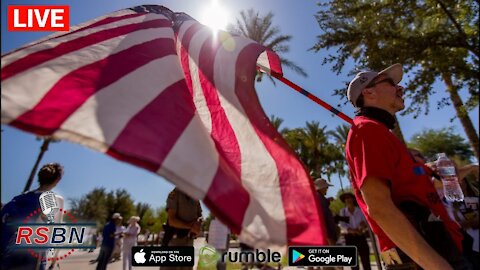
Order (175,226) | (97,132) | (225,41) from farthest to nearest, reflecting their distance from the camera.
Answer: (175,226), (225,41), (97,132)

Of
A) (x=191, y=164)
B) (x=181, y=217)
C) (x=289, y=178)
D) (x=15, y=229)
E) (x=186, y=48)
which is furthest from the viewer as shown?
(x=181, y=217)

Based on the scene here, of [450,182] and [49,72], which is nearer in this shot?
[49,72]

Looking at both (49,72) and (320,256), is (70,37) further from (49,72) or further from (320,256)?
(320,256)

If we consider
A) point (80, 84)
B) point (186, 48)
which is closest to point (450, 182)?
point (186, 48)

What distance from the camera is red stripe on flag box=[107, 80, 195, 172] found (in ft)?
4.34

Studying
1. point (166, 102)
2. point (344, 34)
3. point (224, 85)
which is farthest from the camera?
point (344, 34)

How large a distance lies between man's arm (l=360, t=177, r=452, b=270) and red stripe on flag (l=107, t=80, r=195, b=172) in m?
1.06

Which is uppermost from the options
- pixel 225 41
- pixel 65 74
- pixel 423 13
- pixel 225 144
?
pixel 423 13

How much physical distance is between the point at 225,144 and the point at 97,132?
75 centimetres

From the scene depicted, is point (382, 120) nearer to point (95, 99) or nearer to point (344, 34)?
point (95, 99)

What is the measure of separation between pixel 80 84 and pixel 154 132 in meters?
0.53

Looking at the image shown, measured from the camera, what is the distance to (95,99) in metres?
1.55

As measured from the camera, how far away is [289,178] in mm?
1643

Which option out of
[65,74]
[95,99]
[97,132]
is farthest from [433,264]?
[65,74]
